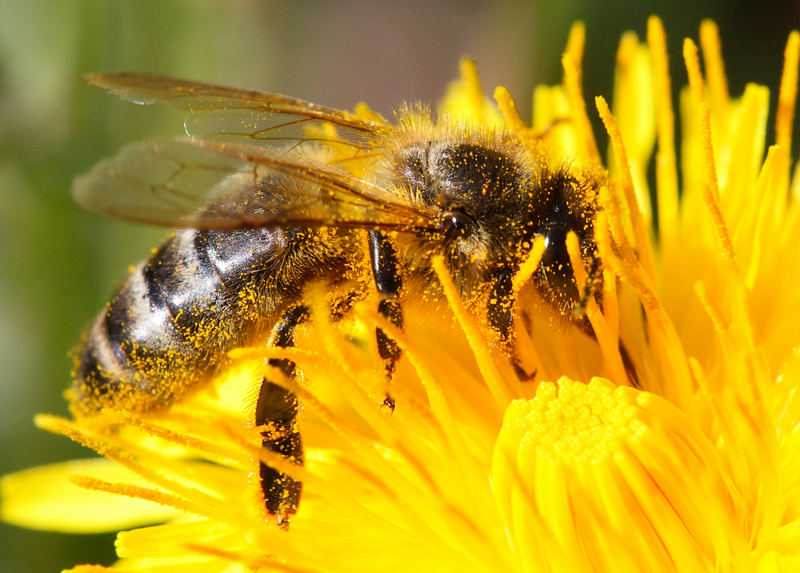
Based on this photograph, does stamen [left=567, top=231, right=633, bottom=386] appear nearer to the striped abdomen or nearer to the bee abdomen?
the striped abdomen

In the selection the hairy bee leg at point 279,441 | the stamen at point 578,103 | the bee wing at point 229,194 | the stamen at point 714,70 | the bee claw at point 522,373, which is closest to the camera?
the bee wing at point 229,194

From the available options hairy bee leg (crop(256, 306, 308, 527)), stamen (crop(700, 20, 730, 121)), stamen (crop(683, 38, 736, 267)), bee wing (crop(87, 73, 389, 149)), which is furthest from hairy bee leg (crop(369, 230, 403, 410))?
stamen (crop(700, 20, 730, 121))

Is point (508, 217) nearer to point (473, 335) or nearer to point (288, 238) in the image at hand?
point (473, 335)

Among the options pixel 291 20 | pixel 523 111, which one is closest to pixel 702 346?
pixel 523 111

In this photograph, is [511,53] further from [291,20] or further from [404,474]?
[404,474]

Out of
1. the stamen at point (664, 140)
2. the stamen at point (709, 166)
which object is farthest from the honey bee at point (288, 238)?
the stamen at point (664, 140)

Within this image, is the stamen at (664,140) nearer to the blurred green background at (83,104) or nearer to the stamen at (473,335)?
the stamen at (473,335)

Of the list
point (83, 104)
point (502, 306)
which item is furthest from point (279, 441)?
point (83, 104)
